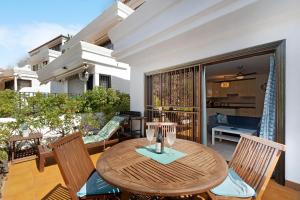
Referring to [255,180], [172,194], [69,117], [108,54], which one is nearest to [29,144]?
[69,117]

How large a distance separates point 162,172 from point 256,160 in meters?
1.18

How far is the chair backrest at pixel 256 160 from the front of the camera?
1.65 metres

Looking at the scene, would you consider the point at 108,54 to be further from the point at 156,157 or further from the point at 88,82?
the point at 156,157

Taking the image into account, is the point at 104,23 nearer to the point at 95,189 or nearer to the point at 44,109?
the point at 44,109

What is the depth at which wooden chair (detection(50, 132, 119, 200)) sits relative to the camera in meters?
1.66

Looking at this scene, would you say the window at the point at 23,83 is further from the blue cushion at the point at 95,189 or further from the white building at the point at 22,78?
the blue cushion at the point at 95,189

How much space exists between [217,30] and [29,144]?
593cm

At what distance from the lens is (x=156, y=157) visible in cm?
189

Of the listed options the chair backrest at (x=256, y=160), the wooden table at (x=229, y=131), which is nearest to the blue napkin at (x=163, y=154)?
the chair backrest at (x=256, y=160)

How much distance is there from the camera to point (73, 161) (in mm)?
1906

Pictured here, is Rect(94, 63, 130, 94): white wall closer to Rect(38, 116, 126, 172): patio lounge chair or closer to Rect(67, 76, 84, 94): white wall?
Rect(67, 76, 84, 94): white wall

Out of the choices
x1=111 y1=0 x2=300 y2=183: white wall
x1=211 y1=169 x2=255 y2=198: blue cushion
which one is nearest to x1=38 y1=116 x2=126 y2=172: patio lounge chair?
x1=111 y1=0 x2=300 y2=183: white wall

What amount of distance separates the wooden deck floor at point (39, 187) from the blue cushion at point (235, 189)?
1104mm

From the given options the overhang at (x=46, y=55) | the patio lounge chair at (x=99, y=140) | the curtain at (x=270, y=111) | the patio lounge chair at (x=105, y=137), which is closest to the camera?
the curtain at (x=270, y=111)
